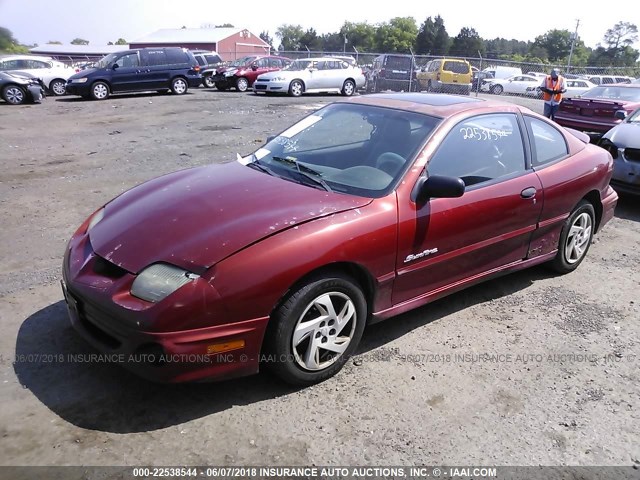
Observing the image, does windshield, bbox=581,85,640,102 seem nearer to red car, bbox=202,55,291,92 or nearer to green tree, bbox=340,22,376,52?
red car, bbox=202,55,291,92

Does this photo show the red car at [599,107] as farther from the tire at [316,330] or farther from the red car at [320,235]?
the tire at [316,330]

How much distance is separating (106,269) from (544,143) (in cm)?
359

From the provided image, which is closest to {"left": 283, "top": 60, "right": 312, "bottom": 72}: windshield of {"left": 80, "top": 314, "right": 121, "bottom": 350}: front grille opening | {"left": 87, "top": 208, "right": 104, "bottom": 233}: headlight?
{"left": 87, "top": 208, "right": 104, "bottom": 233}: headlight

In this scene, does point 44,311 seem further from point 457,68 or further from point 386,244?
point 457,68

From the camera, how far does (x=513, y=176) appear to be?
4008 millimetres

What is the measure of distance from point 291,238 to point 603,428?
6.56ft

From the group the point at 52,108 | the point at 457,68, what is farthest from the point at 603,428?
the point at 457,68

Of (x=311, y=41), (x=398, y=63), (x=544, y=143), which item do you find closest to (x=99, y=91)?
(x=398, y=63)

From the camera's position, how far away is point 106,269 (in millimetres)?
2902

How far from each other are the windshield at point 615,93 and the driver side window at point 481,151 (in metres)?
9.17

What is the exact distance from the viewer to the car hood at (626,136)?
702 centimetres

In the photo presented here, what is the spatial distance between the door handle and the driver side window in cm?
16

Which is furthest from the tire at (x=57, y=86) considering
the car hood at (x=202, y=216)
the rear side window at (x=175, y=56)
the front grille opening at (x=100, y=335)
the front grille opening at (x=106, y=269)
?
the front grille opening at (x=100, y=335)

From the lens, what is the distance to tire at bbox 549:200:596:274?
15.1ft
